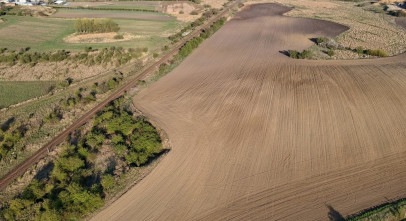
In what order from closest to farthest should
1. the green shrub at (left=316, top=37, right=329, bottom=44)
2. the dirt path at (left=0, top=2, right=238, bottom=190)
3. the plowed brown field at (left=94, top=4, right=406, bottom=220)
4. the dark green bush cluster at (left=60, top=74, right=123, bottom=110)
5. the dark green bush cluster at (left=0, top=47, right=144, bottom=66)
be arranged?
the plowed brown field at (left=94, top=4, right=406, bottom=220) → the dirt path at (left=0, top=2, right=238, bottom=190) → the dark green bush cluster at (left=60, top=74, right=123, bottom=110) → the dark green bush cluster at (left=0, top=47, right=144, bottom=66) → the green shrub at (left=316, top=37, right=329, bottom=44)

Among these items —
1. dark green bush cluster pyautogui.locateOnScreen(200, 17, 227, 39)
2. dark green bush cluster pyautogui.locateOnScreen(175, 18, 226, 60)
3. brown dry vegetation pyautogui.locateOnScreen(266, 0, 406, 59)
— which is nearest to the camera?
dark green bush cluster pyautogui.locateOnScreen(175, 18, 226, 60)

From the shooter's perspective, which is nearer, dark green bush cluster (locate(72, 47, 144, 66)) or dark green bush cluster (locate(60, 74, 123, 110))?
dark green bush cluster (locate(60, 74, 123, 110))

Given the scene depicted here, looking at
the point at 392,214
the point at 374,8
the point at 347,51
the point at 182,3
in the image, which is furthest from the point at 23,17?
the point at 374,8

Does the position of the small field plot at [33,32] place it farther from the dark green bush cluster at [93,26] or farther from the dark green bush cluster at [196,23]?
the dark green bush cluster at [196,23]

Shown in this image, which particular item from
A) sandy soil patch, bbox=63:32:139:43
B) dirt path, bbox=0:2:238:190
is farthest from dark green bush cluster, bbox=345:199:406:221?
sandy soil patch, bbox=63:32:139:43

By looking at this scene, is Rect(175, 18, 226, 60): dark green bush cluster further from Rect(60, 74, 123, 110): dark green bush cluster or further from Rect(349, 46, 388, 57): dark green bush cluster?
Rect(349, 46, 388, 57): dark green bush cluster

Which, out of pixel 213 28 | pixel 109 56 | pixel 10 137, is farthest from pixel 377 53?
pixel 10 137
